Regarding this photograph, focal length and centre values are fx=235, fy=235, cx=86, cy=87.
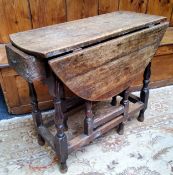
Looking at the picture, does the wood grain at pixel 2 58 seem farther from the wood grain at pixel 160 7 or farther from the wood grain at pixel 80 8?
the wood grain at pixel 160 7

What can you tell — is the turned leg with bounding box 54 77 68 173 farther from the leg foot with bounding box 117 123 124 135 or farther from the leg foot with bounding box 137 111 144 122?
the leg foot with bounding box 137 111 144 122

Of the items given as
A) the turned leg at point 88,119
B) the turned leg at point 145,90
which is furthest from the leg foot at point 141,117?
the turned leg at point 88,119

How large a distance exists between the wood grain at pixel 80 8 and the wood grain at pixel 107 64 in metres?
0.72

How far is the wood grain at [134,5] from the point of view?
204 centimetres

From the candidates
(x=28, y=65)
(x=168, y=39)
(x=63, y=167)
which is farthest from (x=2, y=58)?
(x=168, y=39)

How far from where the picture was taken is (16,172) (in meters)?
1.43

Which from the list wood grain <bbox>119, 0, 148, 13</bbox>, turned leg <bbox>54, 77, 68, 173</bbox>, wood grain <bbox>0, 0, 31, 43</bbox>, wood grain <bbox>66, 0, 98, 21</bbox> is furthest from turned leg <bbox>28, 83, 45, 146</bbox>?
wood grain <bbox>119, 0, 148, 13</bbox>

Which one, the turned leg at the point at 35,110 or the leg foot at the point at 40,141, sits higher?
the turned leg at the point at 35,110

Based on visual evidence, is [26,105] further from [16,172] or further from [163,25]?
[163,25]

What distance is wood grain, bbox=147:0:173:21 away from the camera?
212 centimetres

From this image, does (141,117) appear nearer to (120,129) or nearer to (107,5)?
(120,129)

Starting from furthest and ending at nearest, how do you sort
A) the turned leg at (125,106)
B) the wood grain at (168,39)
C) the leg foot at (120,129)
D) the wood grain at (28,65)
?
the wood grain at (168,39)
the leg foot at (120,129)
the turned leg at (125,106)
the wood grain at (28,65)

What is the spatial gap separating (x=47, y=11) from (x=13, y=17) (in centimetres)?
26

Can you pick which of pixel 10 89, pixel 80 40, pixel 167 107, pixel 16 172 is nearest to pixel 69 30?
pixel 80 40
